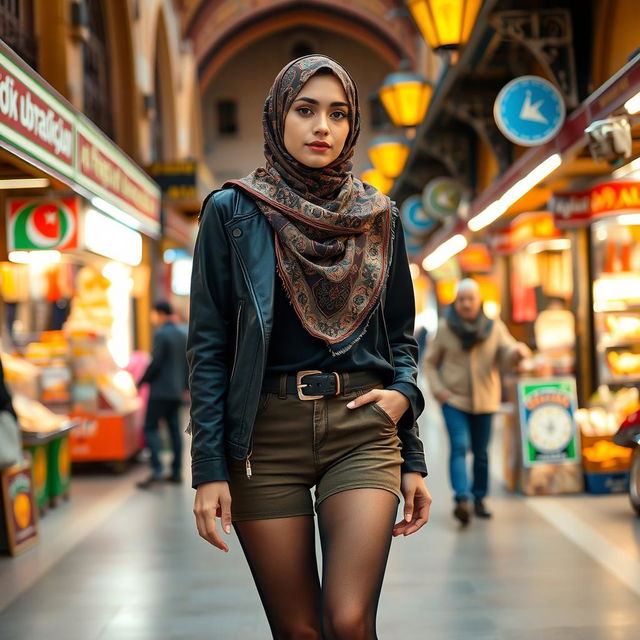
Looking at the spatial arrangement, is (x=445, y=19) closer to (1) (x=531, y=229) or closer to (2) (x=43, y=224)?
(2) (x=43, y=224)

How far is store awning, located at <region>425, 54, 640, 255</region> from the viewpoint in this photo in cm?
613

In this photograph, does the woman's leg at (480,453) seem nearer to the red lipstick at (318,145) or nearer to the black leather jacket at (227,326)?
the black leather jacket at (227,326)

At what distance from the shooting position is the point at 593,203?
9805 mm

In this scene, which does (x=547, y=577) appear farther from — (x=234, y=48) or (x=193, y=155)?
(x=234, y=48)

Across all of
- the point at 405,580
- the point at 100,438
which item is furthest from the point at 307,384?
the point at 100,438

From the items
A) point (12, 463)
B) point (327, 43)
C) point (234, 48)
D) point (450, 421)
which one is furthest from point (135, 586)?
point (327, 43)

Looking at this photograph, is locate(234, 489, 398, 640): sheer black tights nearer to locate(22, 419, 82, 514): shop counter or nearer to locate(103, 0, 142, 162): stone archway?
locate(22, 419, 82, 514): shop counter

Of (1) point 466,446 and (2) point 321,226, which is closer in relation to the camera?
(2) point 321,226

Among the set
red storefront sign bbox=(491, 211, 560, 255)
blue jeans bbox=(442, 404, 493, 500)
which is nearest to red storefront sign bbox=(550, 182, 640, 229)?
red storefront sign bbox=(491, 211, 560, 255)

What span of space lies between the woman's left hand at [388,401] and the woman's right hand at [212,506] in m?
0.37

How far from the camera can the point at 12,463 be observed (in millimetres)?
6402

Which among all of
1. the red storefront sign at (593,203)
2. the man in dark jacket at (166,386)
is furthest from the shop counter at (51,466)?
the red storefront sign at (593,203)

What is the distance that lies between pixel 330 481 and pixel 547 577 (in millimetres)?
3828

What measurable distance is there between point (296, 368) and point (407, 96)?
1142cm
